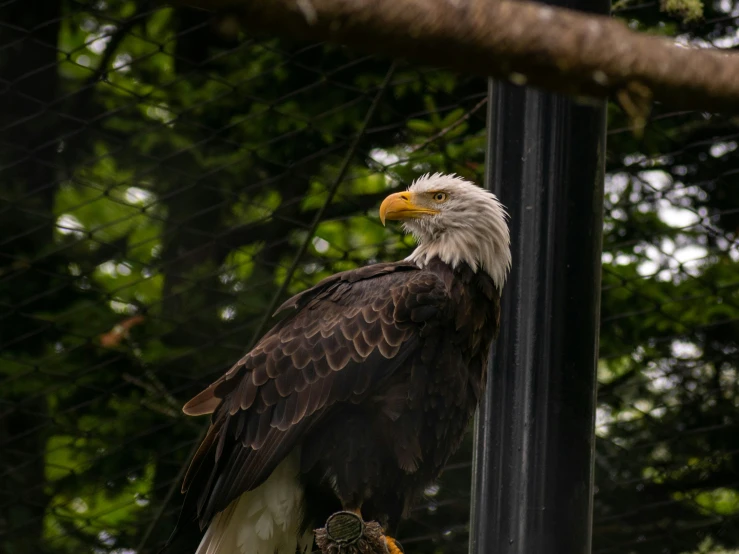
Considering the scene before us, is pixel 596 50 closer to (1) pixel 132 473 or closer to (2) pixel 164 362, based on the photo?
(2) pixel 164 362

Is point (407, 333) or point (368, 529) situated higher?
point (407, 333)

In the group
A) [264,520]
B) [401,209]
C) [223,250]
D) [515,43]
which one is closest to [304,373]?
[264,520]

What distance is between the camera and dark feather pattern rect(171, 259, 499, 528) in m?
3.38

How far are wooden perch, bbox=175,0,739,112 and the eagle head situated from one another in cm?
218

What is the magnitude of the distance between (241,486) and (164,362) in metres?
1.60

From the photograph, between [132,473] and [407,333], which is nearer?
[407,333]

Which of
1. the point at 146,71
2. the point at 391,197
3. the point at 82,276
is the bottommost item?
the point at 82,276

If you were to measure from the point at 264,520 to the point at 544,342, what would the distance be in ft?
3.50

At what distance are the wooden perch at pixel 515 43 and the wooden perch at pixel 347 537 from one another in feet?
5.44

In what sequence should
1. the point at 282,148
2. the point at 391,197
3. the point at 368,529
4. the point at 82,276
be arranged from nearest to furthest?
1. the point at 368,529
2. the point at 391,197
3. the point at 82,276
4. the point at 282,148

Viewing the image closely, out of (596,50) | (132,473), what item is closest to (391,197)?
(132,473)

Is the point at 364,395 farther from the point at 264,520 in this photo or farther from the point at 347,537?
the point at 347,537

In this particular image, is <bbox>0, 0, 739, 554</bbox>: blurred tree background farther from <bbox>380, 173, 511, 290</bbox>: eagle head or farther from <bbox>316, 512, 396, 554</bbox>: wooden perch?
<bbox>316, 512, 396, 554</bbox>: wooden perch

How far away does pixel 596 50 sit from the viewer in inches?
51.6
